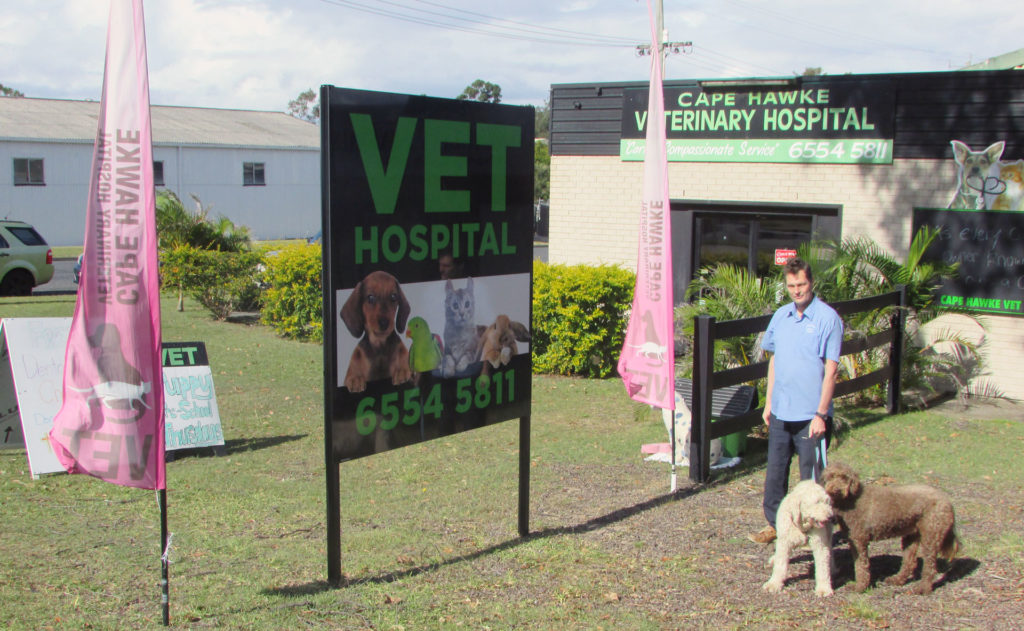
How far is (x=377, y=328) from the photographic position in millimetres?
5094

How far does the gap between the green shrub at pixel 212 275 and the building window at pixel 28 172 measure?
73.4ft

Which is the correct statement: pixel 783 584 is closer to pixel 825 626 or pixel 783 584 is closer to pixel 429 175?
pixel 825 626

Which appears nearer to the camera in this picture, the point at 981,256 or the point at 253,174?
the point at 981,256

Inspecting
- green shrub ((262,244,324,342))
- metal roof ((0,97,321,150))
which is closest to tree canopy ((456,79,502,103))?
metal roof ((0,97,321,150))

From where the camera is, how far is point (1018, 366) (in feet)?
35.4

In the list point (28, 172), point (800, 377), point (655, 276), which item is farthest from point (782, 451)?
point (28, 172)

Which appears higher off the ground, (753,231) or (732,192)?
(732,192)

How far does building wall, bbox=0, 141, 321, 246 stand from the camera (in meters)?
36.4

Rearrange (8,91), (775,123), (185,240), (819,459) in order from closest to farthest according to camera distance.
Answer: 1. (819,459)
2. (775,123)
3. (185,240)
4. (8,91)

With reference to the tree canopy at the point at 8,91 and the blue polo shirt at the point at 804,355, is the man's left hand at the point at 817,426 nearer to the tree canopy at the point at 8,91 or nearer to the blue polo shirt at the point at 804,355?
the blue polo shirt at the point at 804,355

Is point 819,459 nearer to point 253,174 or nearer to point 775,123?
point 775,123

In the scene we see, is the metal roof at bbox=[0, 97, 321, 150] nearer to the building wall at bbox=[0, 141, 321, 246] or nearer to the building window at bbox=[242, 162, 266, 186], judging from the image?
the building wall at bbox=[0, 141, 321, 246]

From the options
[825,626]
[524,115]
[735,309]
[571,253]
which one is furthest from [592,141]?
[825,626]

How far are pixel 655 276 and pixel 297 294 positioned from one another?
996 centimetres
